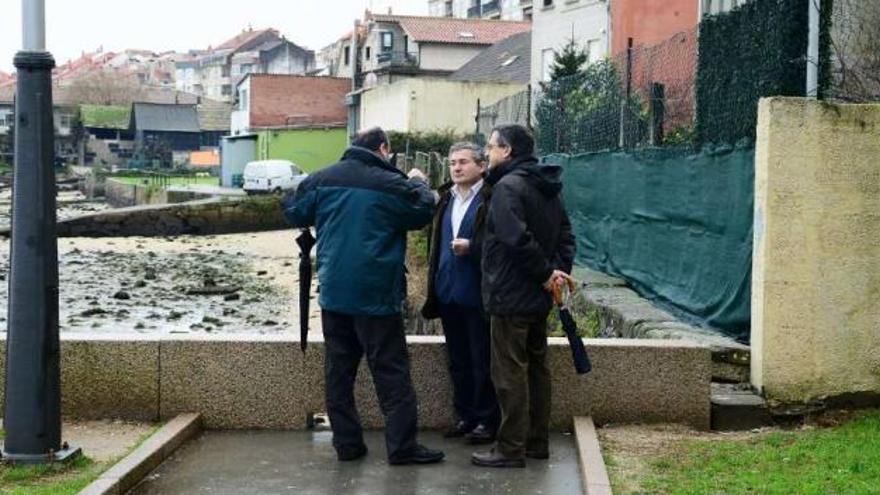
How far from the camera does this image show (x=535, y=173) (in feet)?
22.4

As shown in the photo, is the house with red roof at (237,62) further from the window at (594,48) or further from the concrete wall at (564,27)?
the window at (594,48)

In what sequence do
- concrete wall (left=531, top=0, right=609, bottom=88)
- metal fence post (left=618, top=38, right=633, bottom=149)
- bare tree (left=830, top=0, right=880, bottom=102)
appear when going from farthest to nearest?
concrete wall (left=531, top=0, right=609, bottom=88), metal fence post (left=618, top=38, right=633, bottom=149), bare tree (left=830, top=0, right=880, bottom=102)

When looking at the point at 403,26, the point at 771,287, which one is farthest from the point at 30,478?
the point at 403,26

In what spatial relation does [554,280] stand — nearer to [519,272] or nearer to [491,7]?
[519,272]

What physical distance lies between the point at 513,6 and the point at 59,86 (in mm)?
73097

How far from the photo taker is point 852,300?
25.4ft

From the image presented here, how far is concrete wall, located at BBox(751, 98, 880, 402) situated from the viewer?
7.70 meters

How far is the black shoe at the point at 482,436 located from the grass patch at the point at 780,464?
1.08 meters

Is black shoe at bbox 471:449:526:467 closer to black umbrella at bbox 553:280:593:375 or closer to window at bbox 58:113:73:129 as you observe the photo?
black umbrella at bbox 553:280:593:375

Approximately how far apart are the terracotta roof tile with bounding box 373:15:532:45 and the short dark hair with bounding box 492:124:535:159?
202 ft

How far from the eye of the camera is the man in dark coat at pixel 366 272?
6.89 metres

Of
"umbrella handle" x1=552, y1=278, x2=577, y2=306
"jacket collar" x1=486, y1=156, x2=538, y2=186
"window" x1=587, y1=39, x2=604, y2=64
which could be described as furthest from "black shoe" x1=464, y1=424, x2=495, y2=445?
"window" x1=587, y1=39, x2=604, y2=64

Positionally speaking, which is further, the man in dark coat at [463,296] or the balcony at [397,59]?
the balcony at [397,59]

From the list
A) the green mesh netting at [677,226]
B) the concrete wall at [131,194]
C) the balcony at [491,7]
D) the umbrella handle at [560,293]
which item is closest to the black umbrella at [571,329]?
the umbrella handle at [560,293]
